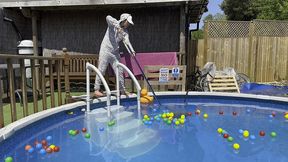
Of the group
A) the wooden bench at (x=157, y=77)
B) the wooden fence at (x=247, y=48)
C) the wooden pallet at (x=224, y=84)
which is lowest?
the wooden pallet at (x=224, y=84)

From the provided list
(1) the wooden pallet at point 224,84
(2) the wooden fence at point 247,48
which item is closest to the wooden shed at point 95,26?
(2) the wooden fence at point 247,48

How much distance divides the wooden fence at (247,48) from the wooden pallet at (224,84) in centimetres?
103

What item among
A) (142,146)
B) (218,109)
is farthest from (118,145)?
(218,109)

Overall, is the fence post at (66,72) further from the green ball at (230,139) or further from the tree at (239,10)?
the tree at (239,10)

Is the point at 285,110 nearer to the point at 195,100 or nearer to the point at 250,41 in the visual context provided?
the point at 195,100

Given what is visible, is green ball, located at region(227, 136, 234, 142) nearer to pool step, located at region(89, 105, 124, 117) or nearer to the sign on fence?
pool step, located at region(89, 105, 124, 117)

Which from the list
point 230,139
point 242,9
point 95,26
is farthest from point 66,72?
point 242,9

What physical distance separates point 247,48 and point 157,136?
237 inches

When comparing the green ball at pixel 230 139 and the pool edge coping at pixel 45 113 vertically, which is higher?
the pool edge coping at pixel 45 113

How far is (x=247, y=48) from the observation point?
8.84 meters

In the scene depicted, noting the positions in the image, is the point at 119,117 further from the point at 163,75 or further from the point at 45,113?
the point at 163,75

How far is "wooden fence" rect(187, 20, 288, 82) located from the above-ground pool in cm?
310

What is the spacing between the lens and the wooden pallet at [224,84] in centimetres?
759

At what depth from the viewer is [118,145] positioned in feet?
11.8
